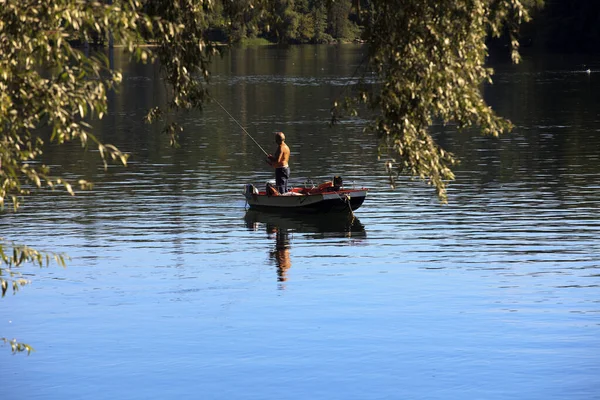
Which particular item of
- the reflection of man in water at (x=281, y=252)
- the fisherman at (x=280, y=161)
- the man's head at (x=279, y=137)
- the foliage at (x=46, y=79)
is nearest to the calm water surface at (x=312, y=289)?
the reflection of man in water at (x=281, y=252)

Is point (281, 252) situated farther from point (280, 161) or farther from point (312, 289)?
point (280, 161)

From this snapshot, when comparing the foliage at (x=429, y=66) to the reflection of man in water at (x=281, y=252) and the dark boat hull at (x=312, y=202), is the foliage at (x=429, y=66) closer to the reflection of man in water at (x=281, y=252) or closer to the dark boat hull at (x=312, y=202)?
the reflection of man in water at (x=281, y=252)

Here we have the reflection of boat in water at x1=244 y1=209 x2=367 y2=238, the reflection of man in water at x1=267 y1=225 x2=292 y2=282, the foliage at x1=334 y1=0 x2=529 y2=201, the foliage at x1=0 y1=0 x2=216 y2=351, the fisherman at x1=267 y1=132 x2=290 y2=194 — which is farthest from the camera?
the fisherman at x1=267 y1=132 x2=290 y2=194

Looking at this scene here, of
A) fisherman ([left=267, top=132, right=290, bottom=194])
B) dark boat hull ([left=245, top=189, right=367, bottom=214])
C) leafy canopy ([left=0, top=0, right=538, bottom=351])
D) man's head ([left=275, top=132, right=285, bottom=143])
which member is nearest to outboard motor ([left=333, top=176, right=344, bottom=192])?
dark boat hull ([left=245, top=189, right=367, bottom=214])

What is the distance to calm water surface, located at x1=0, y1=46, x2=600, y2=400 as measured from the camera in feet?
52.5

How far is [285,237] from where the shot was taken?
29562 millimetres

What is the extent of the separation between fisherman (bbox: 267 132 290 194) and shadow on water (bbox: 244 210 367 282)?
92cm

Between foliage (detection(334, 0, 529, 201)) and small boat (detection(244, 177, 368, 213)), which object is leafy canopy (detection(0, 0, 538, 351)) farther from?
small boat (detection(244, 177, 368, 213))

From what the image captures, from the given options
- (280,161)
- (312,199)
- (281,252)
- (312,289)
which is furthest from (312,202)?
(312,289)

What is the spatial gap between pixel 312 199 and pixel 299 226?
106 cm

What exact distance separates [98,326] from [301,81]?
8969 cm

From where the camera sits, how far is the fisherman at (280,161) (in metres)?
32.2

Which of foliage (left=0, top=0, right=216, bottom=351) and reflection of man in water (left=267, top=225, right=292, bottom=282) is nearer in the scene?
foliage (left=0, top=0, right=216, bottom=351)

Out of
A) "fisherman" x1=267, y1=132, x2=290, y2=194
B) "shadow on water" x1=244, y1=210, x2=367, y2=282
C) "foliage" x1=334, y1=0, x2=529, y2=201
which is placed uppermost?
Answer: "foliage" x1=334, y1=0, x2=529, y2=201
